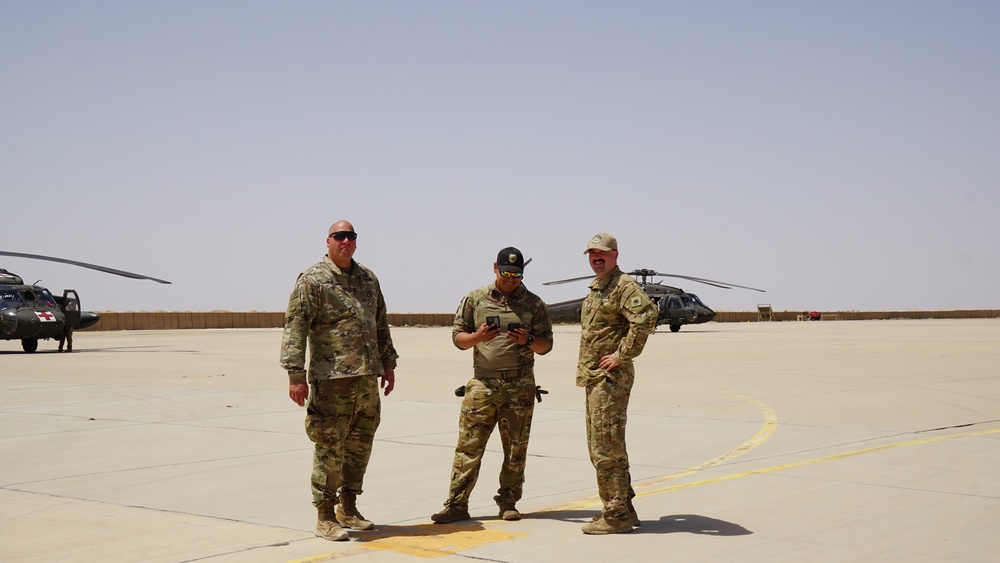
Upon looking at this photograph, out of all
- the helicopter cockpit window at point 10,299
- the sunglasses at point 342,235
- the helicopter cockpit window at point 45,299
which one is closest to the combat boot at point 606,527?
the sunglasses at point 342,235

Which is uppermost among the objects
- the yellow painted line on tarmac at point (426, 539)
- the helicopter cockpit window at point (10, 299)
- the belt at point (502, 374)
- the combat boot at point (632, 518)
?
the helicopter cockpit window at point (10, 299)

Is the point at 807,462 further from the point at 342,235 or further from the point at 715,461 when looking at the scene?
the point at 342,235

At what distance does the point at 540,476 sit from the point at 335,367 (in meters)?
2.93

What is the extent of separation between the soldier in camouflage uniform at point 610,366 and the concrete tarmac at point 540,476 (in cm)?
25

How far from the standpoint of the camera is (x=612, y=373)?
276 inches

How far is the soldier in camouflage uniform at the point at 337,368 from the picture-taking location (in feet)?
22.8

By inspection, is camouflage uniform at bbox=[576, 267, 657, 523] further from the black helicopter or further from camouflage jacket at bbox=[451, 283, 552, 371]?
the black helicopter

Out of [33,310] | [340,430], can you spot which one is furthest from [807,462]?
[33,310]

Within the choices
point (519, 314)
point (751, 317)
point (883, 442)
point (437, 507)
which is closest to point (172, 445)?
point (437, 507)

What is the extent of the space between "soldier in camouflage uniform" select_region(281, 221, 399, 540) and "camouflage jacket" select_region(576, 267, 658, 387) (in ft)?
4.87

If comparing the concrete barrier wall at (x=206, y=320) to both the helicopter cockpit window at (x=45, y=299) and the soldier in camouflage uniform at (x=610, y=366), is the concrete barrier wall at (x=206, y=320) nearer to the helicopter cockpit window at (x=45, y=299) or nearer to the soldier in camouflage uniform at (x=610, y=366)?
the helicopter cockpit window at (x=45, y=299)

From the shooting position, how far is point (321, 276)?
7.13 m

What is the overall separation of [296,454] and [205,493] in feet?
6.81

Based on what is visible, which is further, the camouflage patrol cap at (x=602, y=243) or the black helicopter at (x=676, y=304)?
the black helicopter at (x=676, y=304)
